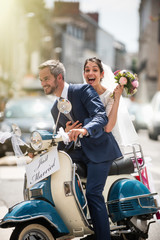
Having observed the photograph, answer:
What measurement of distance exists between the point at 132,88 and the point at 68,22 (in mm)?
66504

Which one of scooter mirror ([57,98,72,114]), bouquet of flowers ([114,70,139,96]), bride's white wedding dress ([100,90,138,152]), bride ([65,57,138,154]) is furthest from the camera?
bride's white wedding dress ([100,90,138,152])

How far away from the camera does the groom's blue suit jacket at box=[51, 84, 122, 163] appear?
4.00 m

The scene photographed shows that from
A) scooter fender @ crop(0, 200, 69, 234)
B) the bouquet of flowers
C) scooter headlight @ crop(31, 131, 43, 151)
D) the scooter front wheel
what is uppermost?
the bouquet of flowers

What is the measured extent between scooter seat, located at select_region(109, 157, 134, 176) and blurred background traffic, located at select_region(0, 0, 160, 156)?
1194 millimetres

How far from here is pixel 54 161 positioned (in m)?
3.92

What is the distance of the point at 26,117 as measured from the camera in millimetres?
13875

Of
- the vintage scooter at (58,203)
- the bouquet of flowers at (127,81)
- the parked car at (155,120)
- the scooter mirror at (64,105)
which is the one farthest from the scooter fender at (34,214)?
the parked car at (155,120)

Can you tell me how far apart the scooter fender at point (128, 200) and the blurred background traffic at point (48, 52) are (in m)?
1.43

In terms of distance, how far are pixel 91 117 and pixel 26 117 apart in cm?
999

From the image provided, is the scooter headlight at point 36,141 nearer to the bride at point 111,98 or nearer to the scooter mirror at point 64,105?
the scooter mirror at point 64,105

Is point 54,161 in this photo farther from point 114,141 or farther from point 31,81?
point 31,81

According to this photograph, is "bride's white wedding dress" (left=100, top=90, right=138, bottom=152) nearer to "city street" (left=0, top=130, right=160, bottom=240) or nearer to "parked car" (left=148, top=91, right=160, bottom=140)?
Result: "city street" (left=0, top=130, right=160, bottom=240)

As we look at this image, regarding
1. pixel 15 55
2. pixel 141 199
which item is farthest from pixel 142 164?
pixel 15 55

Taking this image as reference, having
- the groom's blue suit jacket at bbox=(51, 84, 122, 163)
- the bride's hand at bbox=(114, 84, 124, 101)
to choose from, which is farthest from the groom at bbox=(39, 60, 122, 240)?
the bride's hand at bbox=(114, 84, 124, 101)
